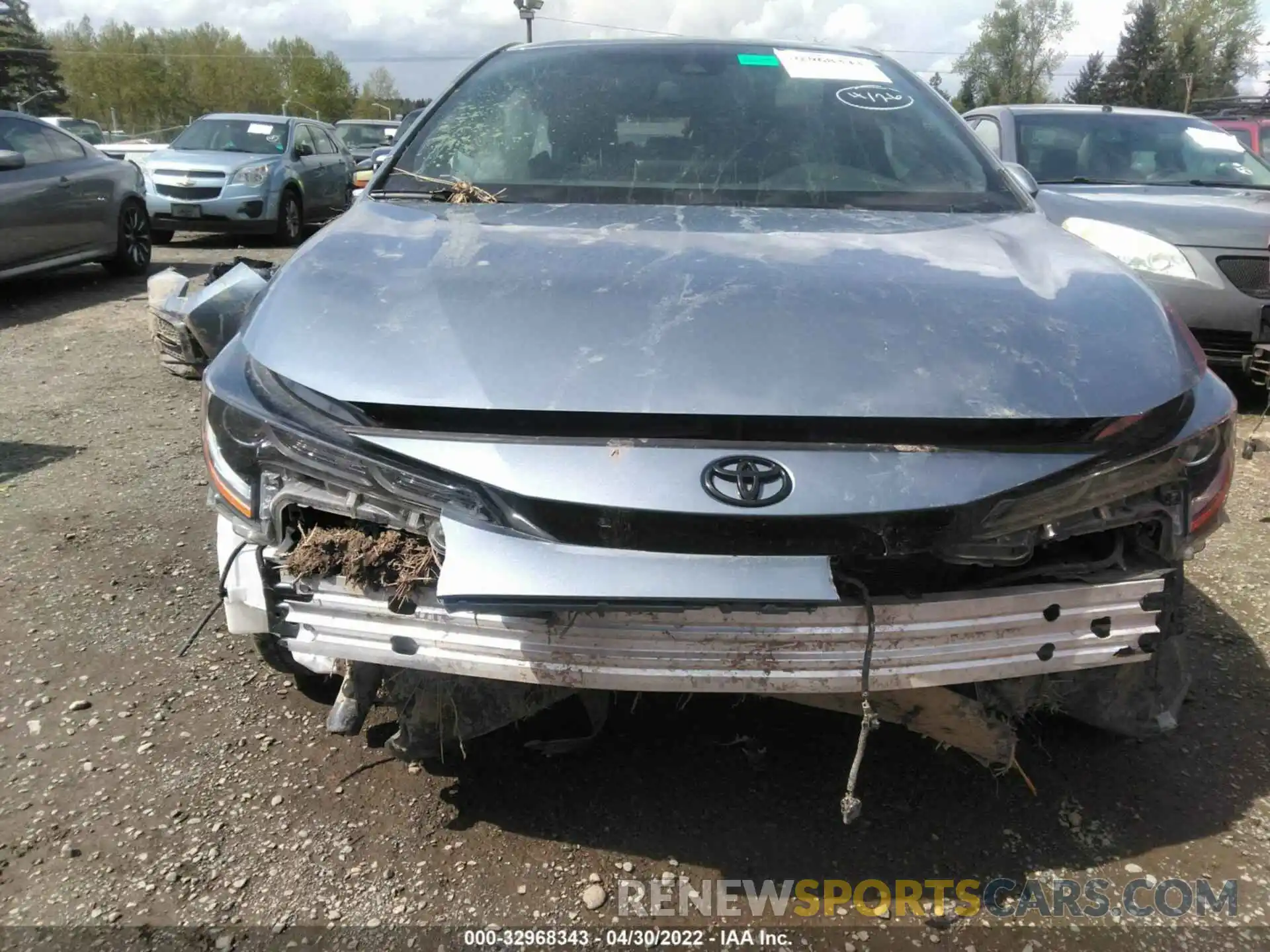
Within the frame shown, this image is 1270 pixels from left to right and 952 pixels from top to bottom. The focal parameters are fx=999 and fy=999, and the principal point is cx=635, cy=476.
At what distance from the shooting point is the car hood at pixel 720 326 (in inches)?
68.7

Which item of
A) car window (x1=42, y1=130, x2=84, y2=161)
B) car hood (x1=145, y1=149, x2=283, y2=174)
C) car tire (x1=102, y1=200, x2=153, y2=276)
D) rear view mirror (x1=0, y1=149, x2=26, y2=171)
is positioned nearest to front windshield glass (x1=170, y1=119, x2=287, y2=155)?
car hood (x1=145, y1=149, x2=283, y2=174)

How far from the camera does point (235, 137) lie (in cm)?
1213

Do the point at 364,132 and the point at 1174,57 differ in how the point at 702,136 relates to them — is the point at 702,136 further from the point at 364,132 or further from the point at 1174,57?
the point at 1174,57

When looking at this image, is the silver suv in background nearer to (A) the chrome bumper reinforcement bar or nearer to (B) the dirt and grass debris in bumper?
(B) the dirt and grass debris in bumper

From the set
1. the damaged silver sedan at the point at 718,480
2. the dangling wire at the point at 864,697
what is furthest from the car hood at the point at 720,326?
the dangling wire at the point at 864,697

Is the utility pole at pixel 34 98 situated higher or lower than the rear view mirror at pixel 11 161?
lower

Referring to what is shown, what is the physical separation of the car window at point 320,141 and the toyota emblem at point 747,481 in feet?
42.0

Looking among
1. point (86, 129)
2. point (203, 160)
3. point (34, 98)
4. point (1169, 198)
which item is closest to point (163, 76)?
point (34, 98)

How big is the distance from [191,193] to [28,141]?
2.86 m

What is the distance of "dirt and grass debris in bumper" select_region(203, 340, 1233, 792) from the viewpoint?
166 centimetres

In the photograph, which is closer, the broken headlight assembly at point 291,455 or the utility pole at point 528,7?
the broken headlight assembly at point 291,455

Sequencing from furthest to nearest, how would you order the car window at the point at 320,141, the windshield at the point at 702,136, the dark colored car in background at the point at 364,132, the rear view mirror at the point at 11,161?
1. the dark colored car in background at the point at 364,132
2. the car window at the point at 320,141
3. the rear view mirror at the point at 11,161
4. the windshield at the point at 702,136

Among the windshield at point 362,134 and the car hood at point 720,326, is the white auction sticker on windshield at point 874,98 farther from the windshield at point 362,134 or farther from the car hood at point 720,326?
the windshield at point 362,134

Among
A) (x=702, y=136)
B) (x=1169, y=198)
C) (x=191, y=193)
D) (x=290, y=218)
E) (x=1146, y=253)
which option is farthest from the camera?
(x=290, y=218)
